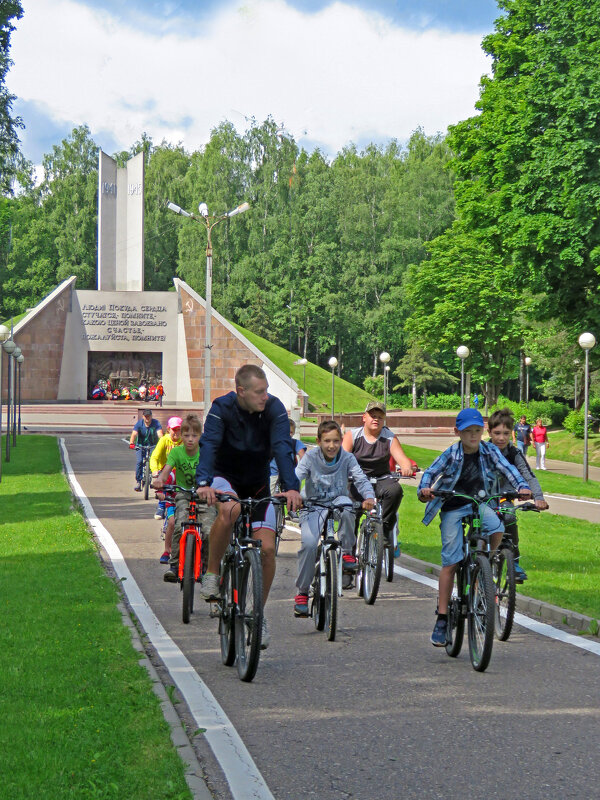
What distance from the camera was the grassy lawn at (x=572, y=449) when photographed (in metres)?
32.5

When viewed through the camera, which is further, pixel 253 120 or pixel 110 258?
pixel 253 120

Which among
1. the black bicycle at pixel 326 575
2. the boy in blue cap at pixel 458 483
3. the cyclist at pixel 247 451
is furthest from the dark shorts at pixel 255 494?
the boy in blue cap at pixel 458 483

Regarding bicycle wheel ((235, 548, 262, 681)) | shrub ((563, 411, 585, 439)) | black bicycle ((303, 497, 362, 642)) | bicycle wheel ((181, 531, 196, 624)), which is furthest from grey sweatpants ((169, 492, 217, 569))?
shrub ((563, 411, 585, 439))

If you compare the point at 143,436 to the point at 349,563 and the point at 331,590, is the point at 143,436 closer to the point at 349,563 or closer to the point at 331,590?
the point at 349,563

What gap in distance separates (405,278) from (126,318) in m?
24.6

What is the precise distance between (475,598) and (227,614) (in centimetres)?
148

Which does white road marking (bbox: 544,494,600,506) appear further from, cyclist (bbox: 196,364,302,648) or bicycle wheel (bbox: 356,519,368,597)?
cyclist (bbox: 196,364,302,648)

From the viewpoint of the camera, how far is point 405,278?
247 ft

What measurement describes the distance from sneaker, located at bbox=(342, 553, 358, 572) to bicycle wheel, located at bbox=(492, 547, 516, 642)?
4.43 ft

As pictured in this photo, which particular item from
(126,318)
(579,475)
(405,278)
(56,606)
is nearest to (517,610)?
(56,606)

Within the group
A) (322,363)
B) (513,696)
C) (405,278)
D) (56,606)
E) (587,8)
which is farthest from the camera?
(322,363)

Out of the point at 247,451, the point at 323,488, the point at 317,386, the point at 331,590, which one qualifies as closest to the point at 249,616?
the point at 247,451

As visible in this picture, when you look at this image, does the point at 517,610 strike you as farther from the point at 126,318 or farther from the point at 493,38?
the point at 126,318

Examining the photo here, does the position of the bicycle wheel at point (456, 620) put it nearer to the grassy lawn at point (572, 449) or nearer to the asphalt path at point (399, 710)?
the asphalt path at point (399, 710)
